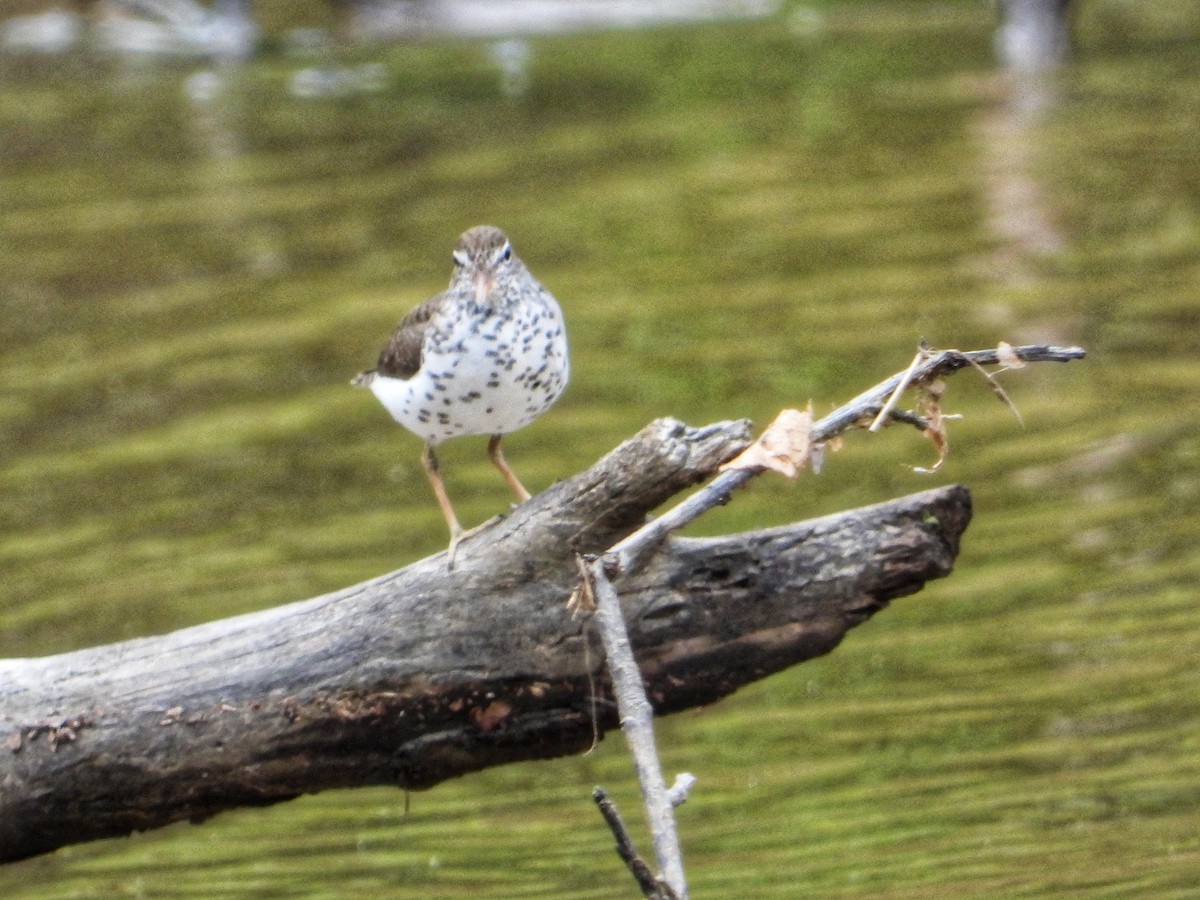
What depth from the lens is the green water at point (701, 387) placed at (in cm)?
609

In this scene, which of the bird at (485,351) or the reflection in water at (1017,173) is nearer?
the bird at (485,351)

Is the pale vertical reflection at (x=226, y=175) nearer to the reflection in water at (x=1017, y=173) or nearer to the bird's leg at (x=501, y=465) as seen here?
the reflection in water at (x=1017, y=173)

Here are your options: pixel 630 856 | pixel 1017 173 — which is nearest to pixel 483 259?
pixel 630 856

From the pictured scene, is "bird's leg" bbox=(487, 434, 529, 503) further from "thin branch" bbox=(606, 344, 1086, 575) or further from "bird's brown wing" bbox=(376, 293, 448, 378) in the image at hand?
"thin branch" bbox=(606, 344, 1086, 575)

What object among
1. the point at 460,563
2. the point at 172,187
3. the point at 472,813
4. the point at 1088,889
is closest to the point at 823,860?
the point at 1088,889

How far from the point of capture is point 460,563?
4781 mm

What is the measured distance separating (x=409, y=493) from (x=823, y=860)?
3891 millimetres

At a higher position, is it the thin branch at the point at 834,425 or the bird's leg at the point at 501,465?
the thin branch at the point at 834,425

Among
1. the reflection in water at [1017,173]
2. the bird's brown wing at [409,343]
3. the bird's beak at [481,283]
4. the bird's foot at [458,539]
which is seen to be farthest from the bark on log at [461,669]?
the reflection in water at [1017,173]

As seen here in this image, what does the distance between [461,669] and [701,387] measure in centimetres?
552

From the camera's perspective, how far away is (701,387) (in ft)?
33.2

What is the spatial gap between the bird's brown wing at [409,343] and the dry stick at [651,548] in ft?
3.10

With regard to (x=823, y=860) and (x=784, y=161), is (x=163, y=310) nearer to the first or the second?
(x=784, y=161)

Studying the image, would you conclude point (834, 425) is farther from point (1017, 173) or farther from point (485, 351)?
point (1017, 173)
